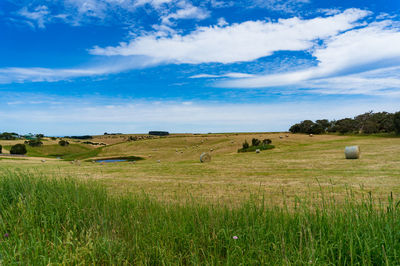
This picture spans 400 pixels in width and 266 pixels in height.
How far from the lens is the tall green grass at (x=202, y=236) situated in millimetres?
3881

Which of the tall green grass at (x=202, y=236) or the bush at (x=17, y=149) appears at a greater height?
the tall green grass at (x=202, y=236)

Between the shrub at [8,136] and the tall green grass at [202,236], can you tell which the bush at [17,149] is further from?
the tall green grass at [202,236]

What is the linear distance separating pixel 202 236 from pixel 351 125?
6321cm

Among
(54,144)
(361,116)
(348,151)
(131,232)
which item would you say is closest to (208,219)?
(131,232)

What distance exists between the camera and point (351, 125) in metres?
57.8

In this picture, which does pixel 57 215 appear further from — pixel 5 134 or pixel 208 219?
pixel 5 134

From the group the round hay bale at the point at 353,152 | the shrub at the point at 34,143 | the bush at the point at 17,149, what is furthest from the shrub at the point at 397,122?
the shrub at the point at 34,143

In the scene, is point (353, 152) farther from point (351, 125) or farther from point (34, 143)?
point (34, 143)

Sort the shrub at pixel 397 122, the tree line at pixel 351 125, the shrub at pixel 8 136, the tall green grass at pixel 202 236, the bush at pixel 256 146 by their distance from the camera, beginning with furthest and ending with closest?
1. the shrub at pixel 8 136
2. the tree line at pixel 351 125
3. the shrub at pixel 397 122
4. the bush at pixel 256 146
5. the tall green grass at pixel 202 236

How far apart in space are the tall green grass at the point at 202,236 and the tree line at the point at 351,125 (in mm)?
53604

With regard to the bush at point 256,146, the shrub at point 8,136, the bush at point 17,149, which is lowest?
the bush at point 17,149

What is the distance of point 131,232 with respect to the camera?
16.8 ft

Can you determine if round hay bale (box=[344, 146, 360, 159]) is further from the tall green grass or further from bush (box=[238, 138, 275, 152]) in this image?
the tall green grass

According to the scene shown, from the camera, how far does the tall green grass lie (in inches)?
153
